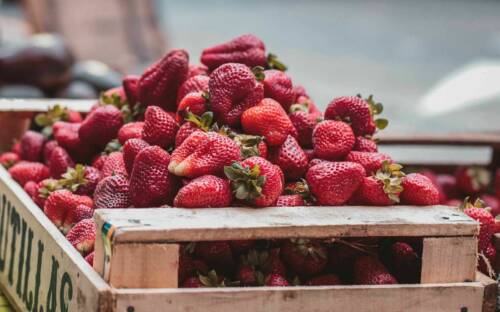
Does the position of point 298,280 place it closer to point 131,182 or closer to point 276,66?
point 131,182

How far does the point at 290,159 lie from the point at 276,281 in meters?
0.31

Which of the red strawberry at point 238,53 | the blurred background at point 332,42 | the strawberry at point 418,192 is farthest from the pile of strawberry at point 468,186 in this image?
the blurred background at point 332,42

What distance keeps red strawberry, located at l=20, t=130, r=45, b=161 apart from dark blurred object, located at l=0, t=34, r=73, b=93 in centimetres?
212

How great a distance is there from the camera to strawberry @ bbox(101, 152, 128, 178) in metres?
2.03

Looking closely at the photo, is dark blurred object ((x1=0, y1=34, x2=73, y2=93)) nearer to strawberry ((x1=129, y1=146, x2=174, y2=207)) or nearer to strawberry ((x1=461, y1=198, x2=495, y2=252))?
strawberry ((x1=129, y1=146, x2=174, y2=207))

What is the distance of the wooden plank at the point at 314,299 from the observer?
158 centimetres

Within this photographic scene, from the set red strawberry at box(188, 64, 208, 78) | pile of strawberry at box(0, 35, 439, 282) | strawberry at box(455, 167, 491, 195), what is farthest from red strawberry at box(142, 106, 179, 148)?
strawberry at box(455, 167, 491, 195)

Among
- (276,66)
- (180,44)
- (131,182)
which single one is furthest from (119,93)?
(180,44)

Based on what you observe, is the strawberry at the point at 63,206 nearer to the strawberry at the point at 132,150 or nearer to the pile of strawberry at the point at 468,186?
the strawberry at the point at 132,150

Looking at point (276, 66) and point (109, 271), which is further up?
point (276, 66)

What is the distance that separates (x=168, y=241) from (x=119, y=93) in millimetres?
1035

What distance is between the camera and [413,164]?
3268mm

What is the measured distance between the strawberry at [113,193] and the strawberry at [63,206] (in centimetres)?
12

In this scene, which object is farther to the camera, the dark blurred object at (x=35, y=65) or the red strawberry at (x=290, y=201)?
the dark blurred object at (x=35, y=65)
